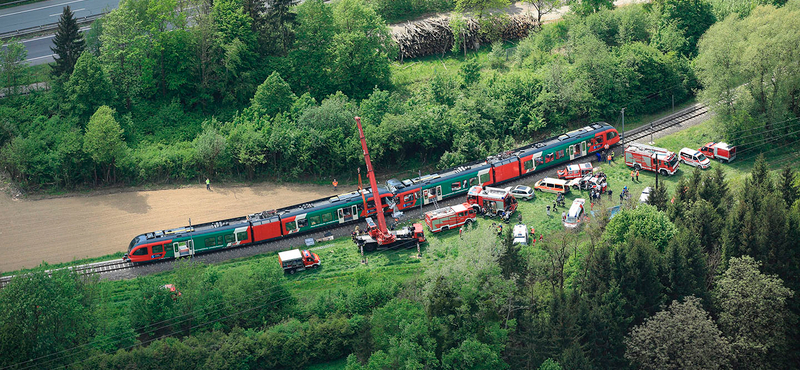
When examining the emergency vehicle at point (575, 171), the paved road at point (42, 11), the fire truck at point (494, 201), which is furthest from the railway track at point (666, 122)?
the paved road at point (42, 11)

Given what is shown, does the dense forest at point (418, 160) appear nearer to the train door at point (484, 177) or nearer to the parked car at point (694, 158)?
the parked car at point (694, 158)

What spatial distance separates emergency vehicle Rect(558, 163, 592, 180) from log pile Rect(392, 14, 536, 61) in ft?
88.8

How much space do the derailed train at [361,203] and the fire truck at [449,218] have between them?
3802 millimetres

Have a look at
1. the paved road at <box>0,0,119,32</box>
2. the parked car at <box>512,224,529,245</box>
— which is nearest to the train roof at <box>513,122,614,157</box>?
the parked car at <box>512,224,529,245</box>

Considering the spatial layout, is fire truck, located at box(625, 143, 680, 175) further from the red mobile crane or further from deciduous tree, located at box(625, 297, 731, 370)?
deciduous tree, located at box(625, 297, 731, 370)

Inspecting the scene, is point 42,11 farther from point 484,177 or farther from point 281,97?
point 484,177

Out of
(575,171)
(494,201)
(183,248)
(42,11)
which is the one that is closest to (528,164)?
(575,171)

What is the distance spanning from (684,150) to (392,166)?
2877 cm

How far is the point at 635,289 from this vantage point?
77875 millimetres

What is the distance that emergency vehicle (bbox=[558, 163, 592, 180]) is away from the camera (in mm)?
95438

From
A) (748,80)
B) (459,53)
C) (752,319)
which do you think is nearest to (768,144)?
(748,80)

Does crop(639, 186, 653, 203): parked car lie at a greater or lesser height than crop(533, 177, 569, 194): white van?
lesser

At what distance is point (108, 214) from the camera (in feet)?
300

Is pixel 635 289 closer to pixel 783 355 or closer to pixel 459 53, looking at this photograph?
pixel 783 355
